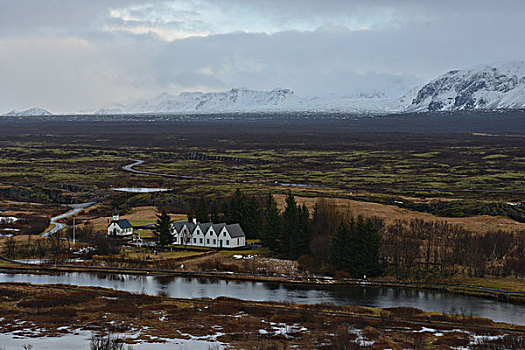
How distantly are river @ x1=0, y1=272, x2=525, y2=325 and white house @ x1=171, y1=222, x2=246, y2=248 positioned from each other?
1471 cm

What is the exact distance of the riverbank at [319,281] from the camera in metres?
64.4

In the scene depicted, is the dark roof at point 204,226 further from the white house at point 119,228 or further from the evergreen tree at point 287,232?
the white house at point 119,228

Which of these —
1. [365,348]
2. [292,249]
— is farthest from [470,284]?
[365,348]

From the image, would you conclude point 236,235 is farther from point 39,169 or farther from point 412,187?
point 39,169

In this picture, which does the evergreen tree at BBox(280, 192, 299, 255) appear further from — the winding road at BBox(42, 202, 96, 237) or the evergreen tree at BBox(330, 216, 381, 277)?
the winding road at BBox(42, 202, 96, 237)

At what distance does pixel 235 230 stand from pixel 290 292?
22325 mm

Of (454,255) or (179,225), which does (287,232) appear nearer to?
(179,225)

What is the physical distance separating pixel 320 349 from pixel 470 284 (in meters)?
28.4

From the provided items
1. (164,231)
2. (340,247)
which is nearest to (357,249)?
(340,247)

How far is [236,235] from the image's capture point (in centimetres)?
8588

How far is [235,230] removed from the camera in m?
86.5

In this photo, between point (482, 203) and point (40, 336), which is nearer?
point (40, 336)

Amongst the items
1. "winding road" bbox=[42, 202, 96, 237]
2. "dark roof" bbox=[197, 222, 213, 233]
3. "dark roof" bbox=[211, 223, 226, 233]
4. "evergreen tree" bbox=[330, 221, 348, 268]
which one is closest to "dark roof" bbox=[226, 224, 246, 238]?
"dark roof" bbox=[211, 223, 226, 233]

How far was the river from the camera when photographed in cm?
5980
